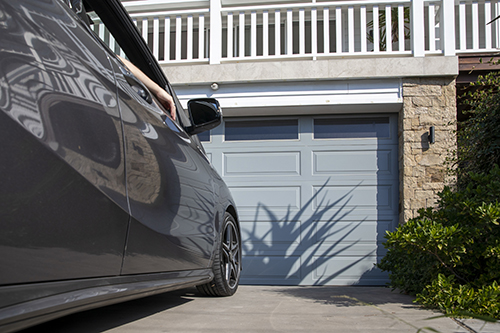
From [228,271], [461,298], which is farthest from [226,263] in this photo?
[461,298]

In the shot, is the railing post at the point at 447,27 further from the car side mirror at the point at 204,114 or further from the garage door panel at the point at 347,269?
the car side mirror at the point at 204,114

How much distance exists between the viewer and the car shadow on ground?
1.86 metres

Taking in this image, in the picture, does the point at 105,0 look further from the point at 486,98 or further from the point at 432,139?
the point at 432,139

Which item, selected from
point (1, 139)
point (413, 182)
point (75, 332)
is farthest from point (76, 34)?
point (413, 182)

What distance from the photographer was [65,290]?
1082mm

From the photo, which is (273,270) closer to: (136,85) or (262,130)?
(262,130)

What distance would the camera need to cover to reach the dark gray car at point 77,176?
3.03ft

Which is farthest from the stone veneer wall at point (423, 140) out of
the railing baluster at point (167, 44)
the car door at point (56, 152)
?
the car door at point (56, 152)

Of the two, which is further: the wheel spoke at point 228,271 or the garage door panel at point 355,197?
the garage door panel at point 355,197

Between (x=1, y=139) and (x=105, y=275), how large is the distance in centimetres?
55

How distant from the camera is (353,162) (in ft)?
19.5

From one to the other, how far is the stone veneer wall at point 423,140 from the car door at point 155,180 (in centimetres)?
383

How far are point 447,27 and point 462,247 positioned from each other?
4.28 meters

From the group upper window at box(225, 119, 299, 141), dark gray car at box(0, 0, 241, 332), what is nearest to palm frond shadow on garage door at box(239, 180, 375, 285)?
upper window at box(225, 119, 299, 141)
